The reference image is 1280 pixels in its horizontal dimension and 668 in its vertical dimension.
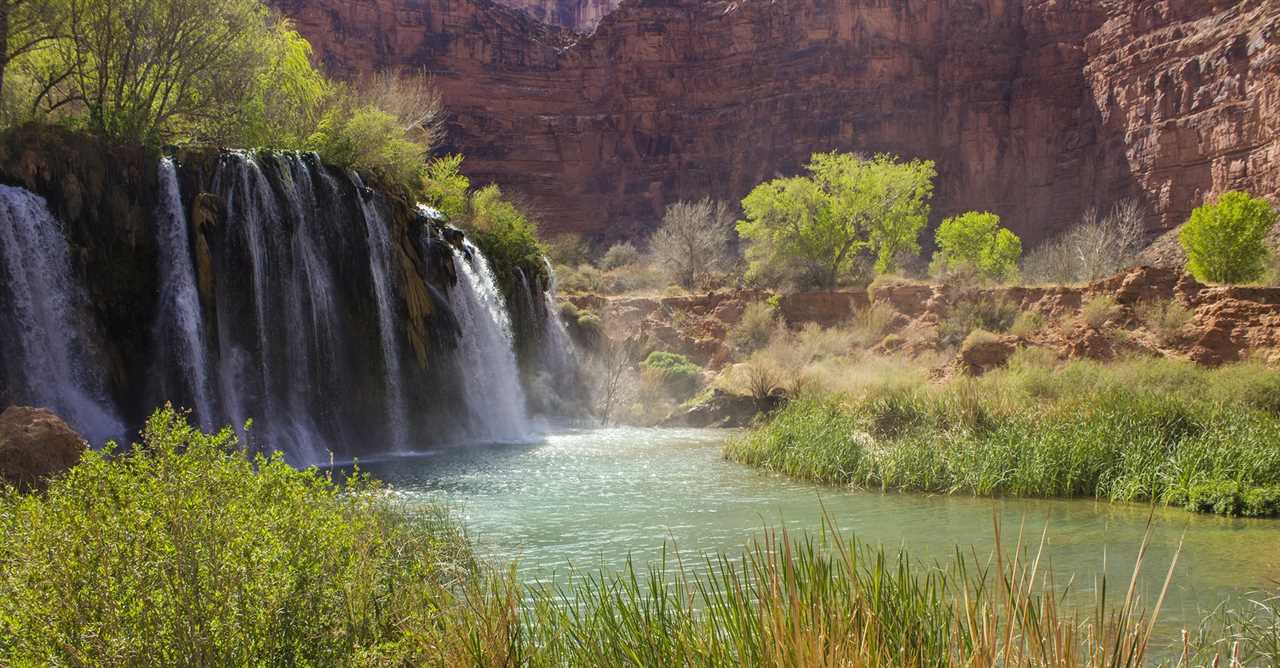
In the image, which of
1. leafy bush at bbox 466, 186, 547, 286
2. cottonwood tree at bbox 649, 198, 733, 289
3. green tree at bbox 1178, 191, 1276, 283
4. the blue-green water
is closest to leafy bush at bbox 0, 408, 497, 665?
the blue-green water

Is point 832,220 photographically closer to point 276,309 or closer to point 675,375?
point 675,375

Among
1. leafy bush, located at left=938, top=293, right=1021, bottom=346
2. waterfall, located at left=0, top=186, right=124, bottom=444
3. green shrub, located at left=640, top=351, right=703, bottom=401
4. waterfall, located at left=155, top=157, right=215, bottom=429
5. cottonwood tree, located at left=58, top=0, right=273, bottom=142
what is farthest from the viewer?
leafy bush, located at left=938, top=293, right=1021, bottom=346

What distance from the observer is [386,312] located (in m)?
18.9

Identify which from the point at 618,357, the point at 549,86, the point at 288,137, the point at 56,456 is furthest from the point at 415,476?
the point at 549,86

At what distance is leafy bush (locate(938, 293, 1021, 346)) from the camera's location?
2894 centimetres

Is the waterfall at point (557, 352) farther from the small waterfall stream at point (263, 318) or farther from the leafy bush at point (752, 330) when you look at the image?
the leafy bush at point (752, 330)

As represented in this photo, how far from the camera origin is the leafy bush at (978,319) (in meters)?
28.9

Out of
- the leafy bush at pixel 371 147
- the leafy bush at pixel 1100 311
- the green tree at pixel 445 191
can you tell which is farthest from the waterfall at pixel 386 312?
the leafy bush at pixel 1100 311

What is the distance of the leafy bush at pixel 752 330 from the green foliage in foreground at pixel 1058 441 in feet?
62.2

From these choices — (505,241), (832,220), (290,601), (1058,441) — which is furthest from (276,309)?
(832,220)

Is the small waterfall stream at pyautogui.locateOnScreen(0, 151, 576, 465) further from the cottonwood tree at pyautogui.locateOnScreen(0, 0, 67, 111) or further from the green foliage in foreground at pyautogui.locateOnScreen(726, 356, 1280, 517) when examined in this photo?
the green foliage in foreground at pyautogui.locateOnScreen(726, 356, 1280, 517)

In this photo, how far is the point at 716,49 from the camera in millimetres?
63906

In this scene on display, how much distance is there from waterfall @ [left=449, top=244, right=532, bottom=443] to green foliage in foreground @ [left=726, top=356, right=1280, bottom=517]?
325 inches

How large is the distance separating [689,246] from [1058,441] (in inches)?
1360
